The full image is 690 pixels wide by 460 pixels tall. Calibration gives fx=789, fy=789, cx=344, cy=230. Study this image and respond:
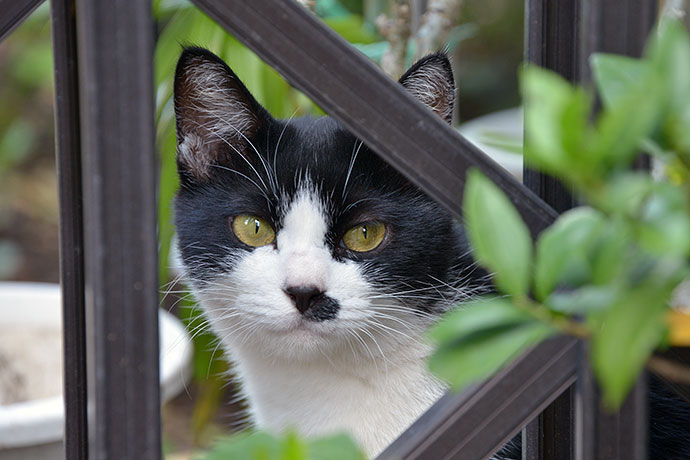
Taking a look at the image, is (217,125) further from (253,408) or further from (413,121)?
(413,121)

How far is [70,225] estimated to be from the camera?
2.09 feet

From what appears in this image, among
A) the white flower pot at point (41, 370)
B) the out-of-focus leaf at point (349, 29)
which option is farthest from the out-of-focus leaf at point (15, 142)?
the out-of-focus leaf at point (349, 29)

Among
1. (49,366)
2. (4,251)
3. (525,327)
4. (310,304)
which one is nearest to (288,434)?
(525,327)

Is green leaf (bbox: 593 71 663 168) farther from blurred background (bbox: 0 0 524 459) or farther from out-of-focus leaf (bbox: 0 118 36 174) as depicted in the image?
out-of-focus leaf (bbox: 0 118 36 174)

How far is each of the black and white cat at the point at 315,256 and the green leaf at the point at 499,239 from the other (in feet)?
1.92

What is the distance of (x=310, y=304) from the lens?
862mm

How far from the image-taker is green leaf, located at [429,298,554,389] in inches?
10.6

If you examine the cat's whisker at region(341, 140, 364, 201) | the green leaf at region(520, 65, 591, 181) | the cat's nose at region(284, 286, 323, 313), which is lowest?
the cat's nose at region(284, 286, 323, 313)

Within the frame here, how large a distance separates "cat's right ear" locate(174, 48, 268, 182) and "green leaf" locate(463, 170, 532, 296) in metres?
0.66

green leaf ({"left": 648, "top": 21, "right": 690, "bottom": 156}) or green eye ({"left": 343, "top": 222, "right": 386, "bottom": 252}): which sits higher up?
green leaf ({"left": 648, "top": 21, "right": 690, "bottom": 156})

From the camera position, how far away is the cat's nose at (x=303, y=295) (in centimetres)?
85

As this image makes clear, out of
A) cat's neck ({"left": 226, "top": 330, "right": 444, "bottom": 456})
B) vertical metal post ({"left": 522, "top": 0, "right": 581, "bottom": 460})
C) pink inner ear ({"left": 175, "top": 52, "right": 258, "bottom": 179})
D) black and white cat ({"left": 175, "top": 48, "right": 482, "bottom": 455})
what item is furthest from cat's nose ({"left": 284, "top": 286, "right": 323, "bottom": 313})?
vertical metal post ({"left": 522, "top": 0, "right": 581, "bottom": 460})

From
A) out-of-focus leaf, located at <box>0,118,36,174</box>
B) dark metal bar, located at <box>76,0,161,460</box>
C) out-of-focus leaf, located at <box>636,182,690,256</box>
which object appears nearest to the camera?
out-of-focus leaf, located at <box>636,182,690,256</box>

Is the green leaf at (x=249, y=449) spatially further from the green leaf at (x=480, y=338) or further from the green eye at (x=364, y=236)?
the green eye at (x=364, y=236)
